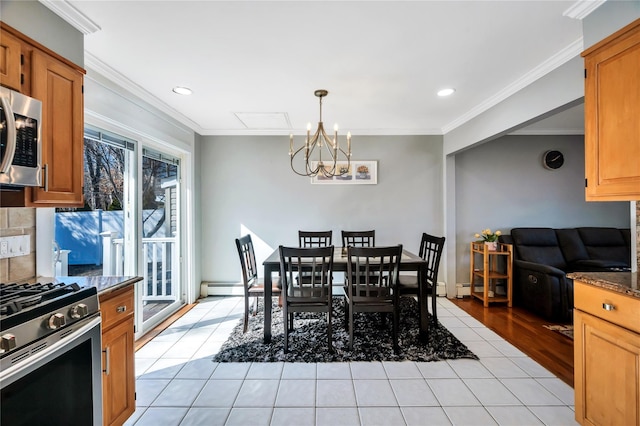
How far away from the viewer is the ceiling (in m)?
1.80

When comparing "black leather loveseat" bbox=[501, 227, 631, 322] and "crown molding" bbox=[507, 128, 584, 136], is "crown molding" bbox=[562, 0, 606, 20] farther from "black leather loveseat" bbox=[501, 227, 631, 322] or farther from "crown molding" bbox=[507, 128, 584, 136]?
"crown molding" bbox=[507, 128, 584, 136]

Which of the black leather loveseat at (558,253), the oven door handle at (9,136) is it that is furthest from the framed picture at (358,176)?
the oven door handle at (9,136)

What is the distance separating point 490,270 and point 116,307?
14.6 ft

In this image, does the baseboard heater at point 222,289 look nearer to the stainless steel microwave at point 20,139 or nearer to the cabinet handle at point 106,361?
the cabinet handle at point 106,361

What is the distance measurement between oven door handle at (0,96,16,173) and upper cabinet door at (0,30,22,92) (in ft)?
0.66

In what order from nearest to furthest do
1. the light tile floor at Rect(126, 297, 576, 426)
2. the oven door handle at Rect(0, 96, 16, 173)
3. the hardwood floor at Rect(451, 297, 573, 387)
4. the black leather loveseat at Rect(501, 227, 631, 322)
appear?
the oven door handle at Rect(0, 96, 16, 173) < the light tile floor at Rect(126, 297, 576, 426) < the hardwood floor at Rect(451, 297, 573, 387) < the black leather loveseat at Rect(501, 227, 631, 322)

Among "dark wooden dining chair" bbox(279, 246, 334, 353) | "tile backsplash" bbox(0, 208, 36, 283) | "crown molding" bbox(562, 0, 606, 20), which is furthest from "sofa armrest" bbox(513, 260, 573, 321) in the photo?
"tile backsplash" bbox(0, 208, 36, 283)

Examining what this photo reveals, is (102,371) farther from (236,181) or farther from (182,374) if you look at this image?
(236,181)

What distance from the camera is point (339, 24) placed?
1.91 meters

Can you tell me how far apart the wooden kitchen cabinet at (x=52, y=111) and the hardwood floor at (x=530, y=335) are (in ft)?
11.9

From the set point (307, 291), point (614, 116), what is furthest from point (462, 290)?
point (614, 116)

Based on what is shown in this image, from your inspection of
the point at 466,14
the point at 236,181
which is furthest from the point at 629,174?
the point at 236,181

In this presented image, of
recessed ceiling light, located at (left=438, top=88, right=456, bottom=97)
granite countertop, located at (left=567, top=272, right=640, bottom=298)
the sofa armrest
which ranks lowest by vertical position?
the sofa armrest

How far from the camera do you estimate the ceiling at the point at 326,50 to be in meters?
1.80
